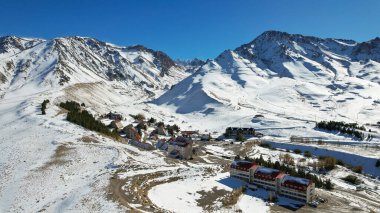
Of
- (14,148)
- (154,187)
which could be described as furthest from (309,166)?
(14,148)

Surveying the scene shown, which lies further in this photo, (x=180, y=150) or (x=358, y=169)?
(x=358, y=169)

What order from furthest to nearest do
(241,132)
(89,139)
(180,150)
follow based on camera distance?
(241,132), (180,150), (89,139)

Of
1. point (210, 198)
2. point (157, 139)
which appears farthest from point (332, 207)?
point (157, 139)

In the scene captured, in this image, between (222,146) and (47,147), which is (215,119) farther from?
(47,147)

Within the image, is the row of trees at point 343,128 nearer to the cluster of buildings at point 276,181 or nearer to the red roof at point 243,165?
the red roof at point 243,165

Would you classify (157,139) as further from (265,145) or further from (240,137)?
(265,145)

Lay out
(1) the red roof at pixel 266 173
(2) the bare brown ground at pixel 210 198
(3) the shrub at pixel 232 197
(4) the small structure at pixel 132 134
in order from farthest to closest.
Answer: (4) the small structure at pixel 132 134
(1) the red roof at pixel 266 173
(3) the shrub at pixel 232 197
(2) the bare brown ground at pixel 210 198

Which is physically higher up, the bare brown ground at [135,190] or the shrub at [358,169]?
the shrub at [358,169]

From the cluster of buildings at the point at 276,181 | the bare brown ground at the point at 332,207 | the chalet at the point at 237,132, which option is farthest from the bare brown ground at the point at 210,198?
the chalet at the point at 237,132
